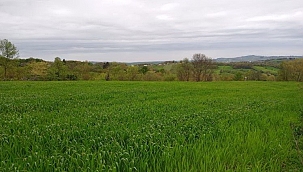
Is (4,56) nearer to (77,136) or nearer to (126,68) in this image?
(126,68)

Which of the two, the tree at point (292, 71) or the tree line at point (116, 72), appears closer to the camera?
the tree line at point (116, 72)

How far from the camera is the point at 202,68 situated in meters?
74.9

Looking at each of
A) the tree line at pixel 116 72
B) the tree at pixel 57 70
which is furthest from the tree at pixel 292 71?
the tree at pixel 57 70

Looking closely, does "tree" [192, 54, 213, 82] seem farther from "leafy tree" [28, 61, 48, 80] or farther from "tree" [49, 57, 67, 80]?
"leafy tree" [28, 61, 48, 80]

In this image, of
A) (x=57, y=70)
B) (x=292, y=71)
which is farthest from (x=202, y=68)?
(x=57, y=70)

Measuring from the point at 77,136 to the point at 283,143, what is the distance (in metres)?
5.80

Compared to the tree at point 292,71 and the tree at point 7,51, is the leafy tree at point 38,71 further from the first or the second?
the tree at point 292,71

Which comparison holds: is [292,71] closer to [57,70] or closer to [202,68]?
[202,68]

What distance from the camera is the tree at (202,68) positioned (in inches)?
2938

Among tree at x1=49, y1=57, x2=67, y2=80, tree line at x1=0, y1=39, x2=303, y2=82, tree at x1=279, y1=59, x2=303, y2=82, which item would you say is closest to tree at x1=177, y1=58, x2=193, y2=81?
tree line at x1=0, y1=39, x2=303, y2=82

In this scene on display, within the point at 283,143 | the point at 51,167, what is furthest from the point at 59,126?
the point at 283,143

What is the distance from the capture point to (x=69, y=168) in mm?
3920

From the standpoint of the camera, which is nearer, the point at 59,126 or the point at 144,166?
the point at 144,166

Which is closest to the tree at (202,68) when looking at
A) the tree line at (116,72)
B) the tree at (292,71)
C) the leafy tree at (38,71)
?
the tree line at (116,72)
